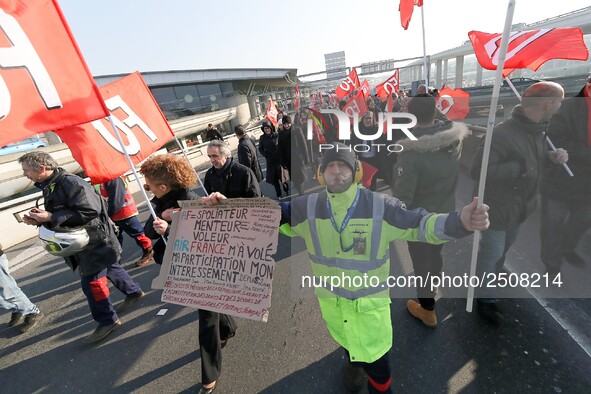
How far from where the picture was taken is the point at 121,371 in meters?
2.73

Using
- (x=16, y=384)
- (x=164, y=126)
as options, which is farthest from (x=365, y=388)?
(x=16, y=384)

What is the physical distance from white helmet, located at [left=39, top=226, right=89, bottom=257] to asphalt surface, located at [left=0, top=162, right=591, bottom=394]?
1161mm

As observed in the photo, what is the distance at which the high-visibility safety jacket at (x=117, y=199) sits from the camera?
431 centimetres

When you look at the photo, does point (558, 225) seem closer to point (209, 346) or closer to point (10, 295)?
point (209, 346)

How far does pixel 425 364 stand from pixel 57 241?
3497mm

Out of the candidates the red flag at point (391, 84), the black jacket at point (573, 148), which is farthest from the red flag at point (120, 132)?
the red flag at point (391, 84)

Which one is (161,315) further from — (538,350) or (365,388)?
(538,350)

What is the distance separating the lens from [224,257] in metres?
1.93

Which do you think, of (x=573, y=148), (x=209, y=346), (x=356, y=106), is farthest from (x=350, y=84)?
(x=209, y=346)

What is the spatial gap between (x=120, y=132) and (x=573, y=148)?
4.57 metres

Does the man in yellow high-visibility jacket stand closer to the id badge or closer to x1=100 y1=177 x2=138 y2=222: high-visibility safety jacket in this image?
the id badge

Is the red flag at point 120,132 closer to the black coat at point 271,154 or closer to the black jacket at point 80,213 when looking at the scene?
the black jacket at point 80,213

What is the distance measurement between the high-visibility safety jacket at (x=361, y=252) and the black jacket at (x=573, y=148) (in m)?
2.38

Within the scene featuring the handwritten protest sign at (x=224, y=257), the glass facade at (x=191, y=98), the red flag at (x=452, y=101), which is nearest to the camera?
the handwritten protest sign at (x=224, y=257)
